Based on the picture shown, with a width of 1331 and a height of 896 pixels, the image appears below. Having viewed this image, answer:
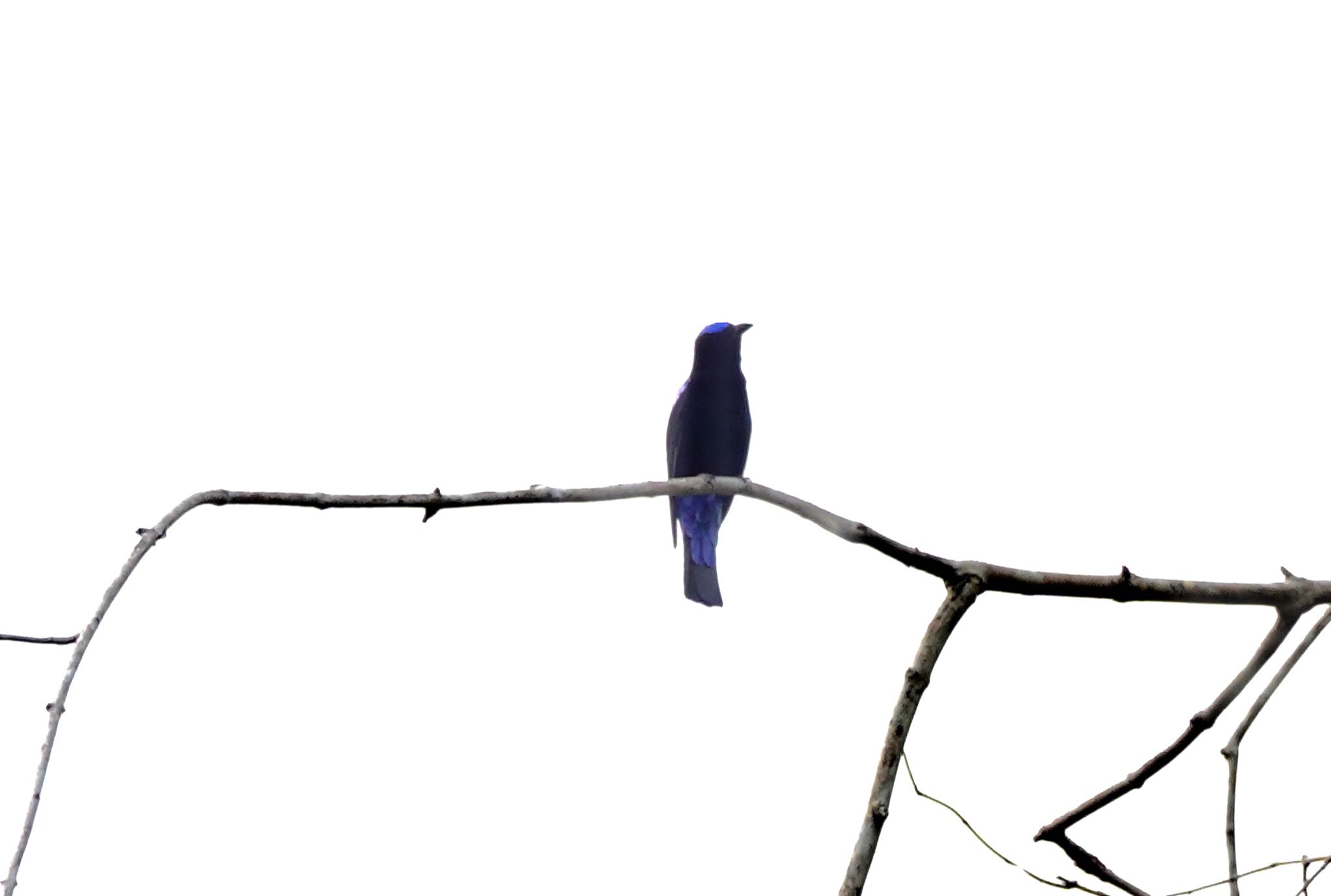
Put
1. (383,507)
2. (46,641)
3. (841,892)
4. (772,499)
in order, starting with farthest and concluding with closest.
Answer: (772,499) < (383,507) < (46,641) < (841,892)

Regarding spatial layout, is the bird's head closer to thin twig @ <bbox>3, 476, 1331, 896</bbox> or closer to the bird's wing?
the bird's wing

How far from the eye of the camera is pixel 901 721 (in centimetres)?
237

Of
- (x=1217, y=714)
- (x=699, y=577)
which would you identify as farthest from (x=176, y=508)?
(x=699, y=577)

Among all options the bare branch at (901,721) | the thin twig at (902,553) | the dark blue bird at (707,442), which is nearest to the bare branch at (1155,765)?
the thin twig at (902,553)

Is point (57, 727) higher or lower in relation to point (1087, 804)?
higher

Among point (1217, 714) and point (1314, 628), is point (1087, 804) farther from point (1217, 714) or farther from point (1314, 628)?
point (1314, 628)

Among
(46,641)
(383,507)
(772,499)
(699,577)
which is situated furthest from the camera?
(699,577)

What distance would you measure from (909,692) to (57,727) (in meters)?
1.16

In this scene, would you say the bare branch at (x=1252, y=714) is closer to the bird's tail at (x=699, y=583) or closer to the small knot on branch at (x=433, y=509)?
the small knot on branch at (x=433, y=509)

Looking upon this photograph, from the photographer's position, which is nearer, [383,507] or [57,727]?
[57,727]

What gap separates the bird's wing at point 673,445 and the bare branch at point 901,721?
7.60 m

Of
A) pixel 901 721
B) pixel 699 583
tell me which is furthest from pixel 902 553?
pixel 699 583

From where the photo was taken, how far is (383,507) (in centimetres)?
266

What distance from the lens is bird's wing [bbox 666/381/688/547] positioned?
34.0ft
